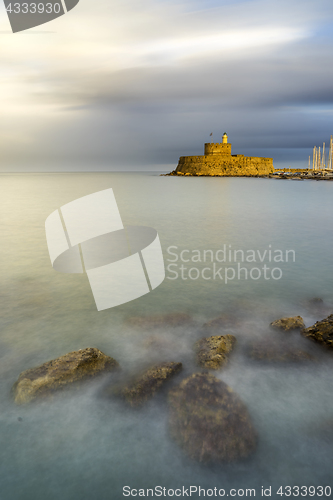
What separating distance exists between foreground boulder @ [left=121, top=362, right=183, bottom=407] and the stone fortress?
7473 cm

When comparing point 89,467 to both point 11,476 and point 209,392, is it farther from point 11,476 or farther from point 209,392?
point 209,392

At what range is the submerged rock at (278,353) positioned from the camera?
379cm

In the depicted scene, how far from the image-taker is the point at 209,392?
9.80ft

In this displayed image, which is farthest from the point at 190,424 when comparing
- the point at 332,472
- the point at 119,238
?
the point at 119,238

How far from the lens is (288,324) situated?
4.44 meters

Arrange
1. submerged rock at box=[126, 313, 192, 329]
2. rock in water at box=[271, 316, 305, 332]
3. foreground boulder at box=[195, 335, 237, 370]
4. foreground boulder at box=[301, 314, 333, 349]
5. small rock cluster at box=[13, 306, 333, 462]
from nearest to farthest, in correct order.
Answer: small rock cluster at box=[13, 306, 333, 462], foreground boulder at box=[195, 335, 237, 370], foreground boulder at box=[301, 314, 333, 349], rock in water at box=[271, 316, 305, 332], submerged rock at box=[126, 313, 192, 329]

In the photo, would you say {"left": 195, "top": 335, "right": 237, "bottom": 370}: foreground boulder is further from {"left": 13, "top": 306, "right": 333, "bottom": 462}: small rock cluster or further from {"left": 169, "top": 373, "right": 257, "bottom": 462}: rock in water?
{"left": 169, "top": 373, "right": 257, "bottom": 462}: rock in water

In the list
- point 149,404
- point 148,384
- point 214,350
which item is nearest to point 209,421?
point 149,404

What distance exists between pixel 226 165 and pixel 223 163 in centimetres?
96

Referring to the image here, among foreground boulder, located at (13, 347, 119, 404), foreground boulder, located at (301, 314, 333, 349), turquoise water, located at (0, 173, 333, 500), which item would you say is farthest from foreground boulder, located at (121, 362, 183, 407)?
foreground boulder, located at (301, 314, 333, 349)

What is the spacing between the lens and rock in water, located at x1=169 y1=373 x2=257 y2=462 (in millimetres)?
2562

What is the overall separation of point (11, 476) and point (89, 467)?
0.59m

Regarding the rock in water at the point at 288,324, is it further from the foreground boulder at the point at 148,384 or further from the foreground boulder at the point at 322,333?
the foreground boulder at the point at 148,384

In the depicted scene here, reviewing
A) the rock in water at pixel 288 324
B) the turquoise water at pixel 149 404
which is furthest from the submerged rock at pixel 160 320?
the rock in water at pixel 288 324
